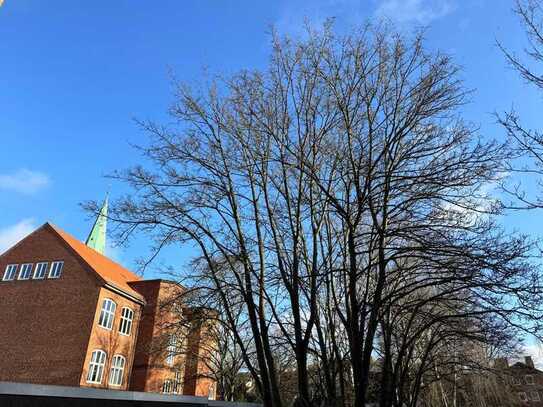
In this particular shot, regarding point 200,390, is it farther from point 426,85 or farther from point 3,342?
point 426,85

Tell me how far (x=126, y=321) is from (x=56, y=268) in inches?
260

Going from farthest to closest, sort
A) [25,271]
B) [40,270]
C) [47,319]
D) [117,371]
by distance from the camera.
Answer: [25,271], [40,270], [117,371], [47,319]

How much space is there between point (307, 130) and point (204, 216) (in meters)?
4.02

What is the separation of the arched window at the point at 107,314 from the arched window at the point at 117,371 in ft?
8.56

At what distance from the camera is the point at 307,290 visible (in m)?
12.9

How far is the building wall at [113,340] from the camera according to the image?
28484 millimetres

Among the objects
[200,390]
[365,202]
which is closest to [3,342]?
[200,390]

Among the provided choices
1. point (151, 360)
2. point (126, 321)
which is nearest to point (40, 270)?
point (126, 321)

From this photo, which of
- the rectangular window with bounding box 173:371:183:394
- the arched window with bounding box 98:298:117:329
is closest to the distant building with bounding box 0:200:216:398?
the arched window with bounding box 98:298:117:329

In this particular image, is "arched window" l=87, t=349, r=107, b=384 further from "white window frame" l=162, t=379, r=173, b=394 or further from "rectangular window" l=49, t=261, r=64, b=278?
Result: "white window frame" l=162, t=379, r=173, b=394

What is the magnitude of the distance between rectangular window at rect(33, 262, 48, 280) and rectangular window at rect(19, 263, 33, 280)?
56 centimetres

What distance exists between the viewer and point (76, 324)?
29.0 m

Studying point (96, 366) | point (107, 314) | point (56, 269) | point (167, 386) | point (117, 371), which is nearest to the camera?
point (96, 366)

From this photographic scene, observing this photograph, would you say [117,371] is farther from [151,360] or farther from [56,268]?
[56,268]
